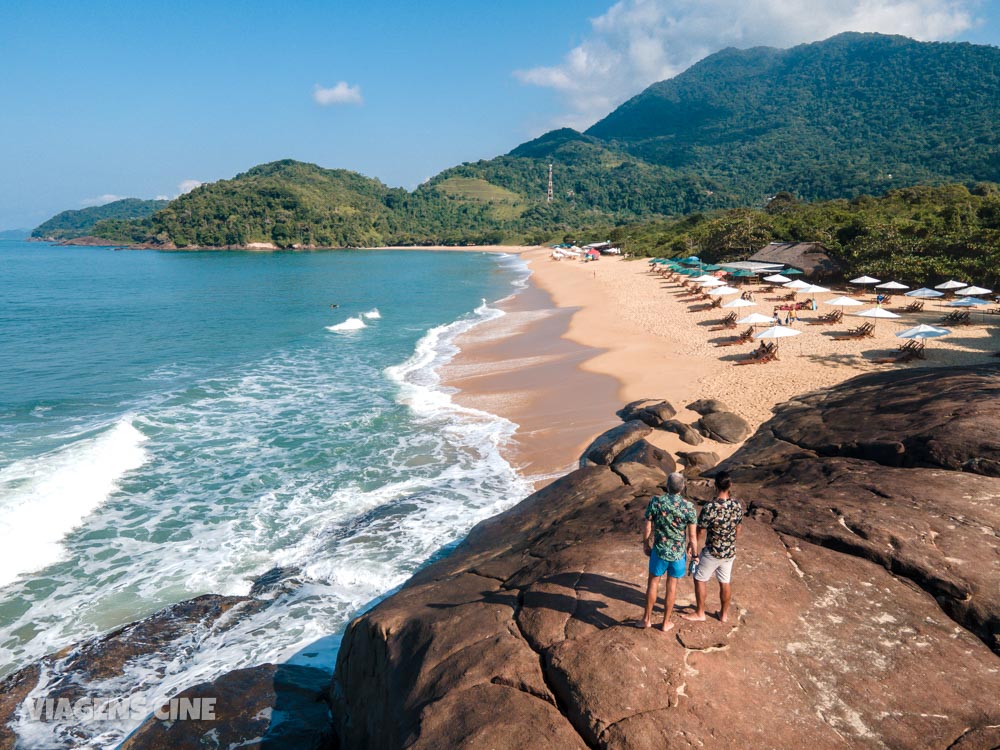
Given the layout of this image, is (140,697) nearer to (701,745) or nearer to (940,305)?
(701,745)

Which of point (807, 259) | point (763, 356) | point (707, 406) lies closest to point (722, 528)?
point (707, 406)

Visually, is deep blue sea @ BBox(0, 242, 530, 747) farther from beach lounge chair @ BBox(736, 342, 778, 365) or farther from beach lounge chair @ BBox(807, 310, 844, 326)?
beach lounge chair @ BBox(807, 310, 844, 326)

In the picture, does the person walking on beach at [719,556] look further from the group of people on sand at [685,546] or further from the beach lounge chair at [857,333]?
the beach lounge chair at [857,333]

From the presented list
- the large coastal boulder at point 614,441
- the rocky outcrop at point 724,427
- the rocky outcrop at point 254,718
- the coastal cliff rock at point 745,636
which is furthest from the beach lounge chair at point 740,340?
the rocky outcrop at point 254,718

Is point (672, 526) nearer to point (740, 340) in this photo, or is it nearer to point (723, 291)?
point (740, 340)

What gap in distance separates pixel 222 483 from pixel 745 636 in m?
13.7

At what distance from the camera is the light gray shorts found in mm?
5609

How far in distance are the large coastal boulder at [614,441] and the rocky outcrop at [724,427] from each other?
1522mm

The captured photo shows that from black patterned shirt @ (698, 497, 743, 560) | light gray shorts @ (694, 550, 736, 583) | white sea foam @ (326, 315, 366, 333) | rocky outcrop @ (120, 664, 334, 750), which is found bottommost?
rocky outcrop @ (120, 664, 334, 750)

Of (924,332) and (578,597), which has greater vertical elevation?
(924,332)

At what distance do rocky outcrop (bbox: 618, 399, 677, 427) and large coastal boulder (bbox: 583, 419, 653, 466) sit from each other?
45 centimetres

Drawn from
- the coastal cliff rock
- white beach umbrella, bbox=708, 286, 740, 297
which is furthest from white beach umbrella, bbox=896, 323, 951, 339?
white beach umbrella, bbox=708, 286, 740, 297

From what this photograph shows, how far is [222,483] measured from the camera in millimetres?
14609

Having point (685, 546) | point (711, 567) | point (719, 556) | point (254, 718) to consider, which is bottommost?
point (254, 718)
